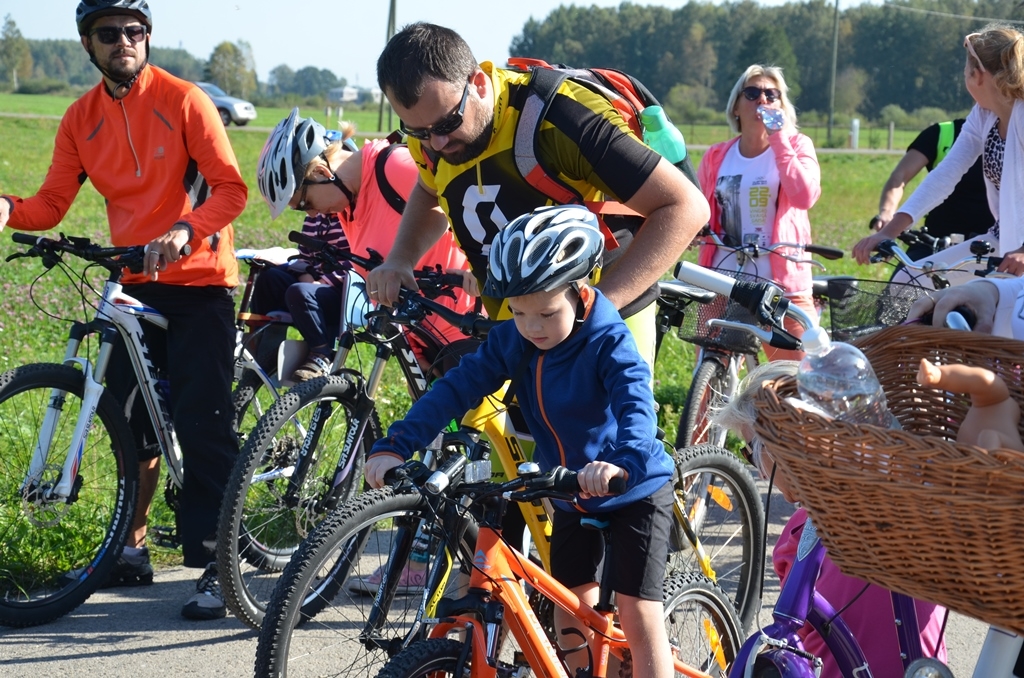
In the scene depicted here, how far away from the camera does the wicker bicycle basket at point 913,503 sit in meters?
2.02

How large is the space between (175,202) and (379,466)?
8.71 ft

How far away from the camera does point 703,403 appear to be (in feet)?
18.9

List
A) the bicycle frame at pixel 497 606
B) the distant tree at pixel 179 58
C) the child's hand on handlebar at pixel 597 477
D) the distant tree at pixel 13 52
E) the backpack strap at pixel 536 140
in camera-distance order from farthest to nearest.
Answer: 1. the distant tree at pixel 179 58
2. the distant tree at pixel 13 52
3. the backpack strap at pixel 536 140
4. the bicycle frame at pixel 497 606
5. the child's hand on handlebar at pixel 597 477

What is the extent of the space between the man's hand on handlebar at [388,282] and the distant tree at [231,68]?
83.9 m

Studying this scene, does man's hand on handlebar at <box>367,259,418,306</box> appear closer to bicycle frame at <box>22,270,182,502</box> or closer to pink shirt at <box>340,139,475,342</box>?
pink shirt at <box>340,139,475,342</box>

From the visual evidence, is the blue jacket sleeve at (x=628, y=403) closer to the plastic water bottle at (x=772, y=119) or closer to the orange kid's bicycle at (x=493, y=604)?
the orange kid's bicycle at (x=493, y=604)

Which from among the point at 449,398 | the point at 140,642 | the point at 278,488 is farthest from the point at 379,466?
the point at 140,642

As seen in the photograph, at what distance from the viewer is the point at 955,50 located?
80062 mm

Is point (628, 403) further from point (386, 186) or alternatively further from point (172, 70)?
point (172, 70)

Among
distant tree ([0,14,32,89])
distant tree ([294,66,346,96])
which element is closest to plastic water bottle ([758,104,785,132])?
distant tree ([0,14,32,89])

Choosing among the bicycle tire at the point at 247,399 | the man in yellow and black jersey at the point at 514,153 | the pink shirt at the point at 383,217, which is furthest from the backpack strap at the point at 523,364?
the bicycle tire at the point at 247,399

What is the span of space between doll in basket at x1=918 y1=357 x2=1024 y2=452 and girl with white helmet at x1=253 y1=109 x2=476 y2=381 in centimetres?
243

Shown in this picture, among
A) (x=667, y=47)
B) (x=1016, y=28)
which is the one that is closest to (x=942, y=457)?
(x=1016, y=28)

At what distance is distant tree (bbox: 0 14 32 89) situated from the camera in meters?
114
